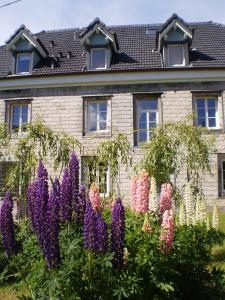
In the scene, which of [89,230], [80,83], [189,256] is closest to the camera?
[89,230]

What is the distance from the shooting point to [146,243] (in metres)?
4.13

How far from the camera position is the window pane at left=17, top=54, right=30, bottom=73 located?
803 inches

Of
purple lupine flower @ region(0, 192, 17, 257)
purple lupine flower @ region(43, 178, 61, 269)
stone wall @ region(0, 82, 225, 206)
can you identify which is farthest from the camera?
stone wall @ region(0, 82, 225, 206)

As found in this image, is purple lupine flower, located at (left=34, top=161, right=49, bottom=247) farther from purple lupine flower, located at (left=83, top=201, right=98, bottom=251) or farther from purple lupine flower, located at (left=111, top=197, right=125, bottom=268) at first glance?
purple lupine flower, located at (left=111, top=197, right=125, bottom=268)

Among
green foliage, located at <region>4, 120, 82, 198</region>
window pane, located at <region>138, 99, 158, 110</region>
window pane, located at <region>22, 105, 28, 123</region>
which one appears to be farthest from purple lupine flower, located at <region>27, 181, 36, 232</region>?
window pane, located at <region>22, 105, 28, 123</region>

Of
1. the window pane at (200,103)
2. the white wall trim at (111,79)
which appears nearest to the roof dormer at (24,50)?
the white wall trim at (111,79)

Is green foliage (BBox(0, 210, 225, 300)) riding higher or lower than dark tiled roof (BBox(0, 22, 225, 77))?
lower

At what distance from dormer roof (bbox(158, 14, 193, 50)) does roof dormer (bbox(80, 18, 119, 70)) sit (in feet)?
8.17

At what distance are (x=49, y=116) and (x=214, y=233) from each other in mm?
15018

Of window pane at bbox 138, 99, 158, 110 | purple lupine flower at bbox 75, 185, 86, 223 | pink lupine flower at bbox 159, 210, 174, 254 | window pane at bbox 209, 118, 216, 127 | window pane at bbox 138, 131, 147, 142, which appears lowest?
pink lupine flower at bbox 159, 210, 174, 254

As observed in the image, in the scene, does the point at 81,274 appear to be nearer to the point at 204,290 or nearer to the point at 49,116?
the point at 204,290

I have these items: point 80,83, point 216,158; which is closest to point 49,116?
point 80,83

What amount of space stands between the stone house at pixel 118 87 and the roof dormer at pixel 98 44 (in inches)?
2.0

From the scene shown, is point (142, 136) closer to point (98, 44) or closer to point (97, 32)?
point (98, 44)
